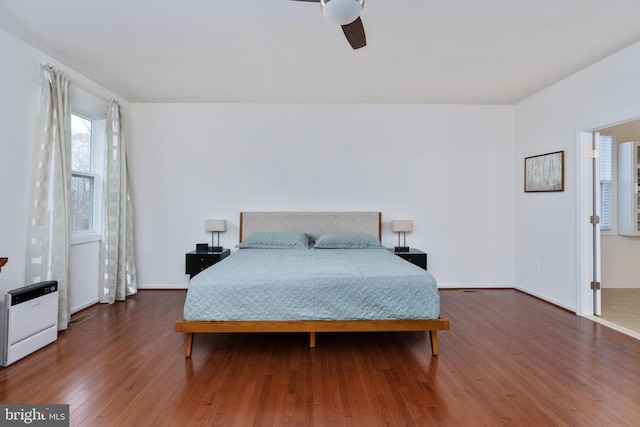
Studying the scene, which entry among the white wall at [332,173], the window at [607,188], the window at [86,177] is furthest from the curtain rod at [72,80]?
the window at [607,188]

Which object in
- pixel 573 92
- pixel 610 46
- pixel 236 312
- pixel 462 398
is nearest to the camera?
pixel 462 398


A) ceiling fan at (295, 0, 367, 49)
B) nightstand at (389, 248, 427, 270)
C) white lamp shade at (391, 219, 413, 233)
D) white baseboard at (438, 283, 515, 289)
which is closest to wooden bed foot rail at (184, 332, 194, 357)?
ceiling fan at (295, 0, 367, 49)

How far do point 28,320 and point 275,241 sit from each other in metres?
2.44

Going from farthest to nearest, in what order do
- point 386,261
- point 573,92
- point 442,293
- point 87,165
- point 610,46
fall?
point 442,293 < point 87,165 < point 573,92 < point 386,261 < point 610,46

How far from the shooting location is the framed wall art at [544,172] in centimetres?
381

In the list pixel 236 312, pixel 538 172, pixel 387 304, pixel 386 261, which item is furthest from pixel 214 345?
pixel 538 172

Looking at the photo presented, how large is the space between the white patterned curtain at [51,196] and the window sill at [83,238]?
416mm

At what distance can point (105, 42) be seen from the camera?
2.90 meters

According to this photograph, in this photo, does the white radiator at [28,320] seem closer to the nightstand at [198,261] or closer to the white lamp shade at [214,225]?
the nightstand at [198,261]

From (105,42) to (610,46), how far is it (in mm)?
4698

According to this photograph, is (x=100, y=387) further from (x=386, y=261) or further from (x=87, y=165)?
(x=87, y=165)

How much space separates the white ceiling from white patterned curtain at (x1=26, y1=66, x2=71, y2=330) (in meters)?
0.53

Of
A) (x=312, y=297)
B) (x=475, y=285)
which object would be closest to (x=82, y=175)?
(x=312, y=297)

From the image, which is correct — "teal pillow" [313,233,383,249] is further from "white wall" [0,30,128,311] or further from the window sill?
"white wall" [0,30,128,311]
